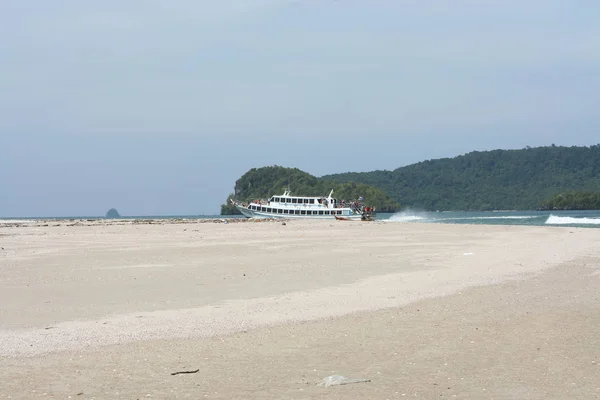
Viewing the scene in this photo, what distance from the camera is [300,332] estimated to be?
9.66 meters

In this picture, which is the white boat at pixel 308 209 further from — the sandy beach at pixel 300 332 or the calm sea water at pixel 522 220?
the sandy beach at pixel 300 332

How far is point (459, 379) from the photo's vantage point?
23.6ft

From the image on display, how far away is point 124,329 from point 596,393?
630cm

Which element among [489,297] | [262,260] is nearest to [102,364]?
[489,297]

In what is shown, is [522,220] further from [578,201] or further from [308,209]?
[578,201]

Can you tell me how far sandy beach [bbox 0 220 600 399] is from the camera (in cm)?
704

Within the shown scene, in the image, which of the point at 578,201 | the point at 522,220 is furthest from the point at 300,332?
the point at 578,201

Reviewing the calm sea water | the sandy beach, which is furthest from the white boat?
the sandy beach

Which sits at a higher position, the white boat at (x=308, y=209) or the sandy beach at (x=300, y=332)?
the white boat at (x=308, y=209)

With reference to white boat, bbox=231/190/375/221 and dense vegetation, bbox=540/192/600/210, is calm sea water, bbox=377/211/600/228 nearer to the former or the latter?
white boat, bbox=231/190/375/221

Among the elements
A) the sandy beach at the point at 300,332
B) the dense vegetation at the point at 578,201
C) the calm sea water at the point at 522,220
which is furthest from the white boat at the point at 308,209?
the dense vegetation at the point at 578,201

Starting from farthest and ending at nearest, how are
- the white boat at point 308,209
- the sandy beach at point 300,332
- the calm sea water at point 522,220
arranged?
the white boat at point 308,209 < the calm sea water at point 522,220 < the sandy beach at point 300,332

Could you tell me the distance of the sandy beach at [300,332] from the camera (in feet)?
23.1

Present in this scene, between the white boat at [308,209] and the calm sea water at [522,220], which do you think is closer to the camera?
the calm sea water at [522,220]
